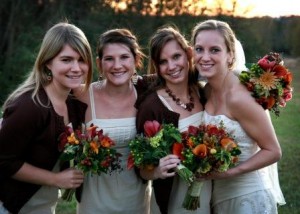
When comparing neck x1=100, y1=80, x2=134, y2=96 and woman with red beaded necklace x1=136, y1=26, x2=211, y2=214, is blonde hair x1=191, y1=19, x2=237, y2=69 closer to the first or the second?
woman with red beaded necklace x1=136, y1=26, x2=211, y2=214

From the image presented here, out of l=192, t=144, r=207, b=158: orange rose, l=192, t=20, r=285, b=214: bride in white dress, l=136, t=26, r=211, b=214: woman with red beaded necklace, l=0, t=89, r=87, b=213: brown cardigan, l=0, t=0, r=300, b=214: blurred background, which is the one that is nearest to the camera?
l=0, t=89, r=87, b=213: brown cardigan

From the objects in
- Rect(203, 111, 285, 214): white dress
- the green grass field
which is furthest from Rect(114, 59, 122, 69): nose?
the green grass field

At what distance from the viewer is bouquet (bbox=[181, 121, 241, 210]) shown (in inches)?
151

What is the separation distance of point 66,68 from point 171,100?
40.3 inches

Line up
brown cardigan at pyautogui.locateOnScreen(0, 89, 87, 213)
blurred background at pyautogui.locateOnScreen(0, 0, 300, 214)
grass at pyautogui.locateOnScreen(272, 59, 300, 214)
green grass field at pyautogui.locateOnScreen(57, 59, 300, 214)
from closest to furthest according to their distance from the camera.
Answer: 1. brown cardigan at pyautogui.locateOnScreen(0, 89, 87, 213)
2. green grass field at pyautogui.locateOnScreen(57, 59, 300, 214)
3. grass at pyautogui.locateOnScreen(272, 59, 300, 214)
4. blurred background at pyautogui.locateOnScreen(0, 0, 300, 214)

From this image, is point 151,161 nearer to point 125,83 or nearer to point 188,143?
point 188,143

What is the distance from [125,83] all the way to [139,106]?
25cm

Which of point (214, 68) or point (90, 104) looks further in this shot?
point (90, 104)

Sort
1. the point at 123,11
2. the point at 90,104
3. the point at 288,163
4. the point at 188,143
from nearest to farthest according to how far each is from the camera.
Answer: the point at 188,143, the point at 90,104, the point at 288,163, the point at 123,11

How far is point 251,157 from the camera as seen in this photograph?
13.6 ft

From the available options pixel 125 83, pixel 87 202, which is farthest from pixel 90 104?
pixel 87 202

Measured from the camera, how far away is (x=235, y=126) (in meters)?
4.13

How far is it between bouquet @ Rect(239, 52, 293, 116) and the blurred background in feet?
35.2

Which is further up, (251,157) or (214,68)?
(214,68)
